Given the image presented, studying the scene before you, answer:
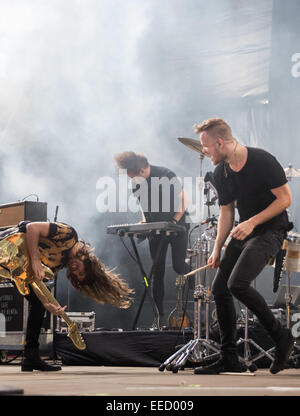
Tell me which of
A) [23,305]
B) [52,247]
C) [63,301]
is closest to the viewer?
[52,247]

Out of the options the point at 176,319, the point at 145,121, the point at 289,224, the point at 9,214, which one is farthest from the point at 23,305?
the point at 145,121

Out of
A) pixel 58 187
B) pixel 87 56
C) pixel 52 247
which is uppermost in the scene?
pixel 87 56

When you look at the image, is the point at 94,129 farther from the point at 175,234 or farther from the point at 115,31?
the point at 175,234

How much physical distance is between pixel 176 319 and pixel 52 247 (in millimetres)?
2805

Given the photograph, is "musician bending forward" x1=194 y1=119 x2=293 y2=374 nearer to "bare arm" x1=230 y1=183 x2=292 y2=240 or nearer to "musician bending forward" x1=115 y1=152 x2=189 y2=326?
"bare arm" x1=230 y1=183 x2=292 y2=240

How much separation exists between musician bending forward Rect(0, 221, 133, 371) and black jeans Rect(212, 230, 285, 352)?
0.78 meters

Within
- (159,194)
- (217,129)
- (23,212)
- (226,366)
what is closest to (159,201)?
(159,194)

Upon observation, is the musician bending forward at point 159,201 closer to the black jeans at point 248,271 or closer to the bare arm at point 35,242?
the bare arm at point 35,242

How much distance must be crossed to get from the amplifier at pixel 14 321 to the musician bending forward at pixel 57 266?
116 cm

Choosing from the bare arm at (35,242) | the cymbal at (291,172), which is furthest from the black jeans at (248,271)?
the cymbal at (291,172)

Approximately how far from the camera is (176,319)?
602 cm

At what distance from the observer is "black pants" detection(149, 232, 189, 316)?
5.18 meters

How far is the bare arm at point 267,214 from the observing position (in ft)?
9.37

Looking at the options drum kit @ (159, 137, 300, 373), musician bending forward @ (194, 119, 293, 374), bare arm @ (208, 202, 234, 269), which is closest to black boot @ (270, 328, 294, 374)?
musician bending forward @ (194, 119, 293, 374)
